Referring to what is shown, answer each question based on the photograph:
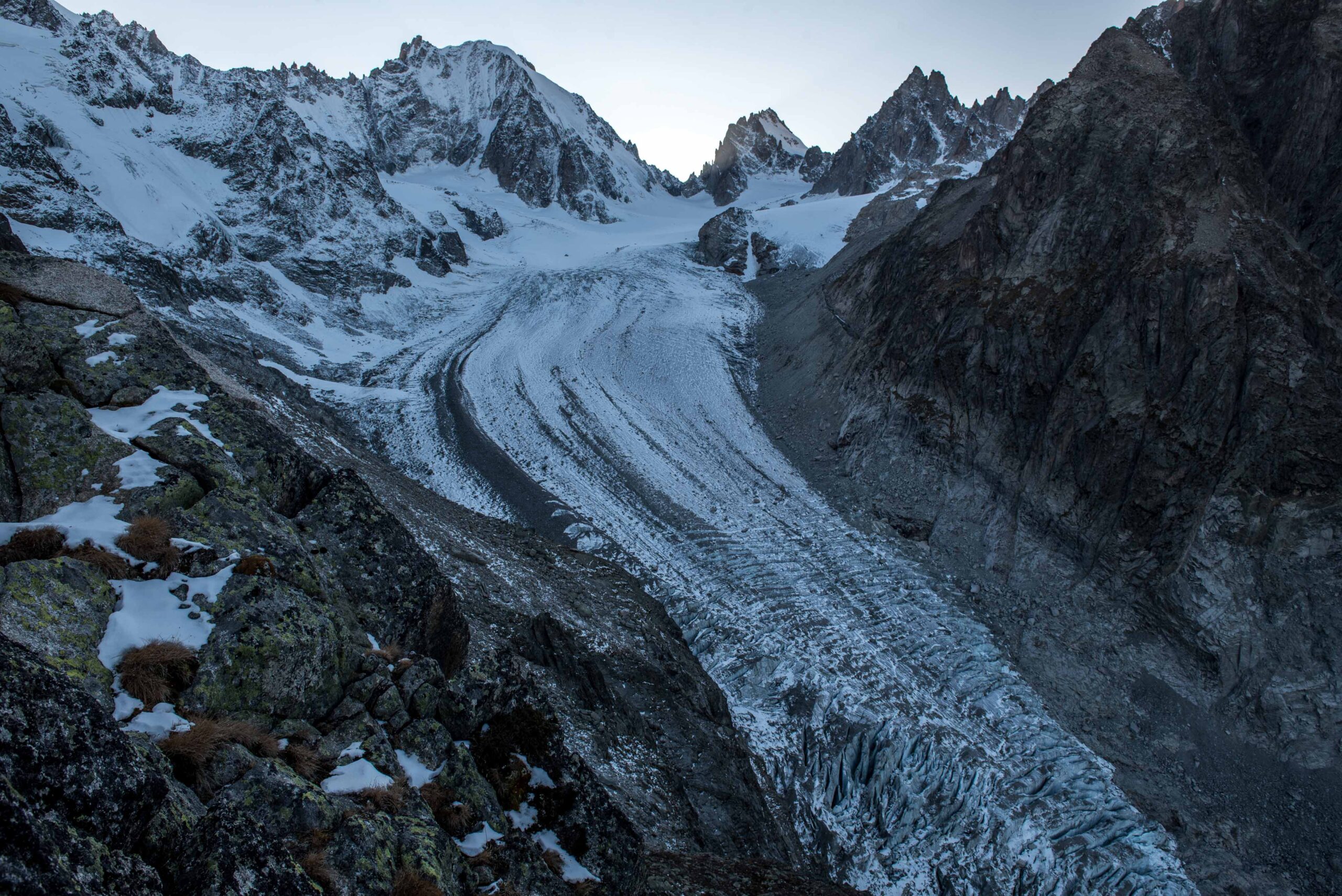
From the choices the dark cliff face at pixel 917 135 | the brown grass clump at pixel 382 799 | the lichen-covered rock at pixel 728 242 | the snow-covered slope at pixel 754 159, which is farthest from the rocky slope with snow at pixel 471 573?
the snow-covered slope at pixel 754 159

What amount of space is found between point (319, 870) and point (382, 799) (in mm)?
914

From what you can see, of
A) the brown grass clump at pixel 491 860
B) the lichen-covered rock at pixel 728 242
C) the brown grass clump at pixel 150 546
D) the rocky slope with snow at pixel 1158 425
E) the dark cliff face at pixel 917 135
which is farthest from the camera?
the dark cliff face at pixel 917 135

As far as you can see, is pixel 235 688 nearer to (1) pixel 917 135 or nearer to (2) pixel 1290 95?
(2) pixel 1290 95

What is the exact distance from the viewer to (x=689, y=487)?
2338 centimetres

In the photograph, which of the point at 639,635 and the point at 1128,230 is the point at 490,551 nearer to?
the point at 639,635

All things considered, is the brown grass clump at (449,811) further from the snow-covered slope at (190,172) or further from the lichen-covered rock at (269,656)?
the snow-covered slope at (190,172)

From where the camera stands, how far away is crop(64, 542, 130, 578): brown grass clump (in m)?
5.82

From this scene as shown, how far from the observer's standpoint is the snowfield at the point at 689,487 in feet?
43.5

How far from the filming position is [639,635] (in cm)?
1579

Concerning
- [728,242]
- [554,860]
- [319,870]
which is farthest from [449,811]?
[728,242]

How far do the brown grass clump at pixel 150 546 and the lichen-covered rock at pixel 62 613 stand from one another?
1.44 feet

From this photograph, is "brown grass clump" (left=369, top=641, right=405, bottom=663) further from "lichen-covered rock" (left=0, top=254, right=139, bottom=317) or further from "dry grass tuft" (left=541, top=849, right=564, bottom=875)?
"lichen-covered rock" (left=0, top=254, right=139, bottom=317)

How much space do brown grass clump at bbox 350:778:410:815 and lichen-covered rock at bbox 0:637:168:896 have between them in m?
1.65

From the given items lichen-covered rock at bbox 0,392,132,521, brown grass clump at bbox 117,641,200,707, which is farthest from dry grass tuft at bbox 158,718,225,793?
lichen-covered rock at bbox 0,392,132,521
